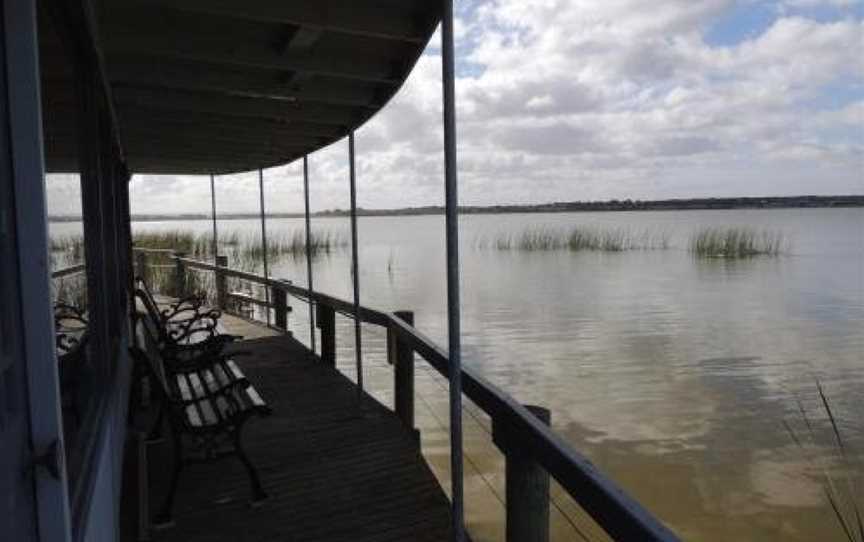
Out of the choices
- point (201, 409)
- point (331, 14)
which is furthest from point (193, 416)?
point (331, 14)

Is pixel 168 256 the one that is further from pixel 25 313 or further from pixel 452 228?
pixel 25 313

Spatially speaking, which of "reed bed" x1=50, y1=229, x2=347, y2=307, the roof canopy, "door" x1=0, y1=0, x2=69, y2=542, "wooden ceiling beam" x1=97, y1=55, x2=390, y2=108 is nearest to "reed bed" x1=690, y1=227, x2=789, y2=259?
"reed bed" x1=50, y1=229, x2=347, y2=307

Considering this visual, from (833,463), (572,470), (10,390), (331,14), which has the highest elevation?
(331,14)

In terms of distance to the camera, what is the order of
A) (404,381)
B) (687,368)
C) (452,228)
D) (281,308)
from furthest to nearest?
(687,368) < (281,308) < (404,381) < (452,228)

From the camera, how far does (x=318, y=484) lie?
3.87m

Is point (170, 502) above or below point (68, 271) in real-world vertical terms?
below

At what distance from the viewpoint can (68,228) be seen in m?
2.15

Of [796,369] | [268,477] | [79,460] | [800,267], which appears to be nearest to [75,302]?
[79,460]

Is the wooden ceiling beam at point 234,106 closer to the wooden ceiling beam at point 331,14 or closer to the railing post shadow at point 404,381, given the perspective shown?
the wooden ceiling beam at point 331,14

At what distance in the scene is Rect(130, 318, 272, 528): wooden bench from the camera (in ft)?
11.1

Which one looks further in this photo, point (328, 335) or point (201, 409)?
point (328, 335)

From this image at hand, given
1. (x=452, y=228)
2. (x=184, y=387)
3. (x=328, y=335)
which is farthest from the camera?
(x=328, y=335)

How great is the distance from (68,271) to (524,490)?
176 centimetres

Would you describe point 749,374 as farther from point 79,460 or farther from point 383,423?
point 79,460
